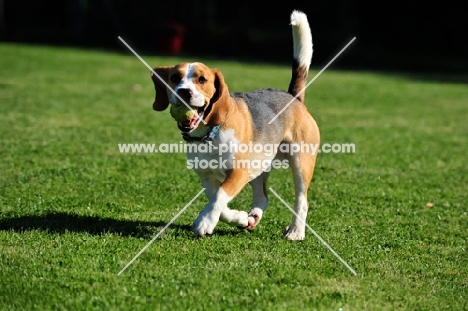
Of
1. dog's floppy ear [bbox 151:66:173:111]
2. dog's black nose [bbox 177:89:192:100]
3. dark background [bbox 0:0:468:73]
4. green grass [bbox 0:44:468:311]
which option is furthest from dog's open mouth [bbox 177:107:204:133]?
dark background [bbox 0:0:468:73]

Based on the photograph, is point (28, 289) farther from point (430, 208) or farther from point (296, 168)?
point (430, 208)

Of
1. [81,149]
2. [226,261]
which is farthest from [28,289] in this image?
[81,149]

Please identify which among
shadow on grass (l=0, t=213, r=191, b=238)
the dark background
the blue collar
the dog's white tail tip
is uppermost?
the dog's white tail tip

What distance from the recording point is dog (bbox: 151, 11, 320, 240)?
20.2ft

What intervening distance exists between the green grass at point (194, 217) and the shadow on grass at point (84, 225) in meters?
0.02

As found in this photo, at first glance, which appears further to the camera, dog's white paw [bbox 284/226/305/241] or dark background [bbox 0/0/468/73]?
dark background [bbox 0/0/468/73]

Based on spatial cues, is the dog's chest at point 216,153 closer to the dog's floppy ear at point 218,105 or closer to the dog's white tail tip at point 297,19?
the dog's floppy ear at point 218,105

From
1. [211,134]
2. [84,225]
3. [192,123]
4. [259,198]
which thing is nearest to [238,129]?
[211,134]

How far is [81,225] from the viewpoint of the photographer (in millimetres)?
6848

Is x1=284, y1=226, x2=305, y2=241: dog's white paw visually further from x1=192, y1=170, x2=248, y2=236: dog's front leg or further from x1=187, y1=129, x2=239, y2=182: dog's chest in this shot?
x1=187, y1=129, x2=239, y2=182: dog's chest

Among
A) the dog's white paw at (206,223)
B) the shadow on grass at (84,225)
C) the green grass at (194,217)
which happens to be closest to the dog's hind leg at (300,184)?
the green grass at (194,217)

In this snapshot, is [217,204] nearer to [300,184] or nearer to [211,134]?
[211,134]

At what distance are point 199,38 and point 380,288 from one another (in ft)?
99.3

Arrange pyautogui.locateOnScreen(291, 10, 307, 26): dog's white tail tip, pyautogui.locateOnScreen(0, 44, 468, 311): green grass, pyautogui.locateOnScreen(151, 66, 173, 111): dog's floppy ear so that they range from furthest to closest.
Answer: pyautogui.locateOnScreen(291, 10, 307, 26): dog's white tail tip, pyautogui.locateOnScreen(151, 66, 173, 111): dog's floppy ear, pyautogui.locateOnScreen(0, 44, 468, 311): green grass
